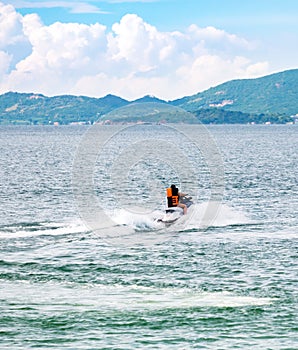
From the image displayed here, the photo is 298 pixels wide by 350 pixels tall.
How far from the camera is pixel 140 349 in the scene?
27969mm

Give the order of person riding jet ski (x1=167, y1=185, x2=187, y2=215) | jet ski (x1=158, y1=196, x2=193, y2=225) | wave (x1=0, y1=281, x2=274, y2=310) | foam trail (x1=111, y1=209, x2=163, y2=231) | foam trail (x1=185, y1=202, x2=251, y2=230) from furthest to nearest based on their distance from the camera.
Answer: foam trail (x1=185, y1=202, x2=251, y2=230) < person riding jet ski (x1=167, y1=185, x2=187, y2=215) < jet ski (x1=158, y1=196, x2=193, y2=225) < foam trail (x1=111, y1=209, x2=163, y2=231) < wave (x1=0, y1=281, x2=274, y2=310)

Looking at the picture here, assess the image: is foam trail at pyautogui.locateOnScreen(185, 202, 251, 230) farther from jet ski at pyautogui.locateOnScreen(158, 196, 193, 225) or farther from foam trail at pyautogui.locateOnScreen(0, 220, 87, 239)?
foam trail at pyautogui.locateOnScreen(0, 220, 87, 239)

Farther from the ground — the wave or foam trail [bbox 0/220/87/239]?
foam trail [bbox 0/220/87/239]

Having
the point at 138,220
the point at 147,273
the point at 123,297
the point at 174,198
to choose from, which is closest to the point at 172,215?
the point at 174,198

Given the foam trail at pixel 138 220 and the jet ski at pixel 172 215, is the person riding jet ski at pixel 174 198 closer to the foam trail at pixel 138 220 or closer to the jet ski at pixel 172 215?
the jet ski at pixel 172 215

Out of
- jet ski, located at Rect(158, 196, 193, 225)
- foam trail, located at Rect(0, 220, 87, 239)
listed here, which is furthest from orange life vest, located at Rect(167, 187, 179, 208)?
foam trail, located at Rect(0, 220, 87, 239)

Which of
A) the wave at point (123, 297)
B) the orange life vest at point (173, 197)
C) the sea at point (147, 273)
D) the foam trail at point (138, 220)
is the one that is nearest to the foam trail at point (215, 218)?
the sea at point (147, 273)

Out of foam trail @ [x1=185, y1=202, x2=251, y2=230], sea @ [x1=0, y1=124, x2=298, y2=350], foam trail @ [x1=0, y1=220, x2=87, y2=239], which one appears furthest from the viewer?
foam trail @ [x1=185, y1=202, x2=251, y2=230]

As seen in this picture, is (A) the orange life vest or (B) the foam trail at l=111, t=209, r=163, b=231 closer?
(B) the foam trail at l=111, t=209, r=163, b=231

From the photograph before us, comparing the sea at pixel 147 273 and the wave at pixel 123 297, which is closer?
the sea at pixel 147 273

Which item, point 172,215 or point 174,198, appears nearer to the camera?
point 172,215

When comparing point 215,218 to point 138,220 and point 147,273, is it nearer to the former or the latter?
point 138,220

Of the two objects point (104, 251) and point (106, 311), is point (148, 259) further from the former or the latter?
point (106, 311)

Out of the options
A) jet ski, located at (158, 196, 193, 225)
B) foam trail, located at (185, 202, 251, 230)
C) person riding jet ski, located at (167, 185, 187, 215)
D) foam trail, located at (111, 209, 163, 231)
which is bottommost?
foam trail, located at (185, 202, 251, 230)
